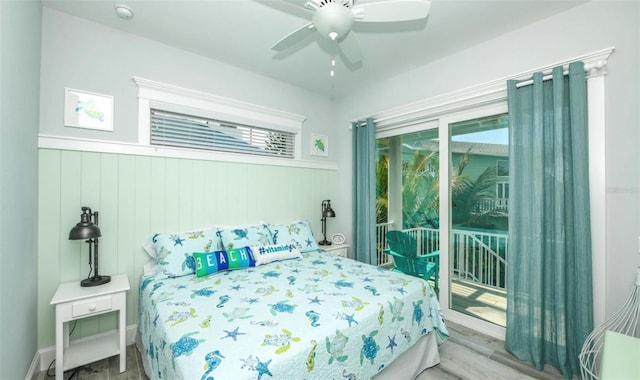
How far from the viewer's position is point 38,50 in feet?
6.29

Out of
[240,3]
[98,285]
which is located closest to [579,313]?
[240,3]

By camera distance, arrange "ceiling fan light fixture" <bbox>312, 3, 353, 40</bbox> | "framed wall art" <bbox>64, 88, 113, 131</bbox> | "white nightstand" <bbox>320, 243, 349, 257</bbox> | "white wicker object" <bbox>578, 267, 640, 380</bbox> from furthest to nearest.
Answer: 1. "white nightstand" <bbox>320, 243, 349, 257</bbox>
2. "framed wall art" <bbox>64, 88, 113, 131</bbox>
3. "white wicker object" <bbox>578, 267, 640, 380</bbox>
4. "ceiling fan light fixture" <bbox>312, 3, 353, 40</bbox>

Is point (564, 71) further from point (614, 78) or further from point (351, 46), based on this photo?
point (351, 46)

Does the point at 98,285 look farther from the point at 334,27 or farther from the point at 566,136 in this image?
the point at 566,136

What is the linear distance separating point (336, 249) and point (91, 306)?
2.39m

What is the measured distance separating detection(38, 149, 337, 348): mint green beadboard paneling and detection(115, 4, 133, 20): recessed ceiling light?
1.14 meters

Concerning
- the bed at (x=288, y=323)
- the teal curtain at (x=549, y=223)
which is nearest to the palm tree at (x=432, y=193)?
the teal curtain at (x=549, y=223)

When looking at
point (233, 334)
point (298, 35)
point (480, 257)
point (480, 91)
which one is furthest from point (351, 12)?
point (480, 257)

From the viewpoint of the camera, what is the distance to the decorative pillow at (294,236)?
2904 millimetres

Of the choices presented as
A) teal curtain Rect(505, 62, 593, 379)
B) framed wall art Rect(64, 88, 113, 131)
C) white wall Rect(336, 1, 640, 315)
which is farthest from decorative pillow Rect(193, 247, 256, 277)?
white wall Rect(336, 1, 640, 315)

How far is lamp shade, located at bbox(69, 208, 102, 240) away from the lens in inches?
71.2

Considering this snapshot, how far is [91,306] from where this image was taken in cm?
182

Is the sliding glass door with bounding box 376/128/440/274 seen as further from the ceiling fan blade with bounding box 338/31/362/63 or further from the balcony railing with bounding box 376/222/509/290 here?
the ceiling fan blade with bounding box 338/31/362/63

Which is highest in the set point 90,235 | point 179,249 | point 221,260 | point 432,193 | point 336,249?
point 432,193
